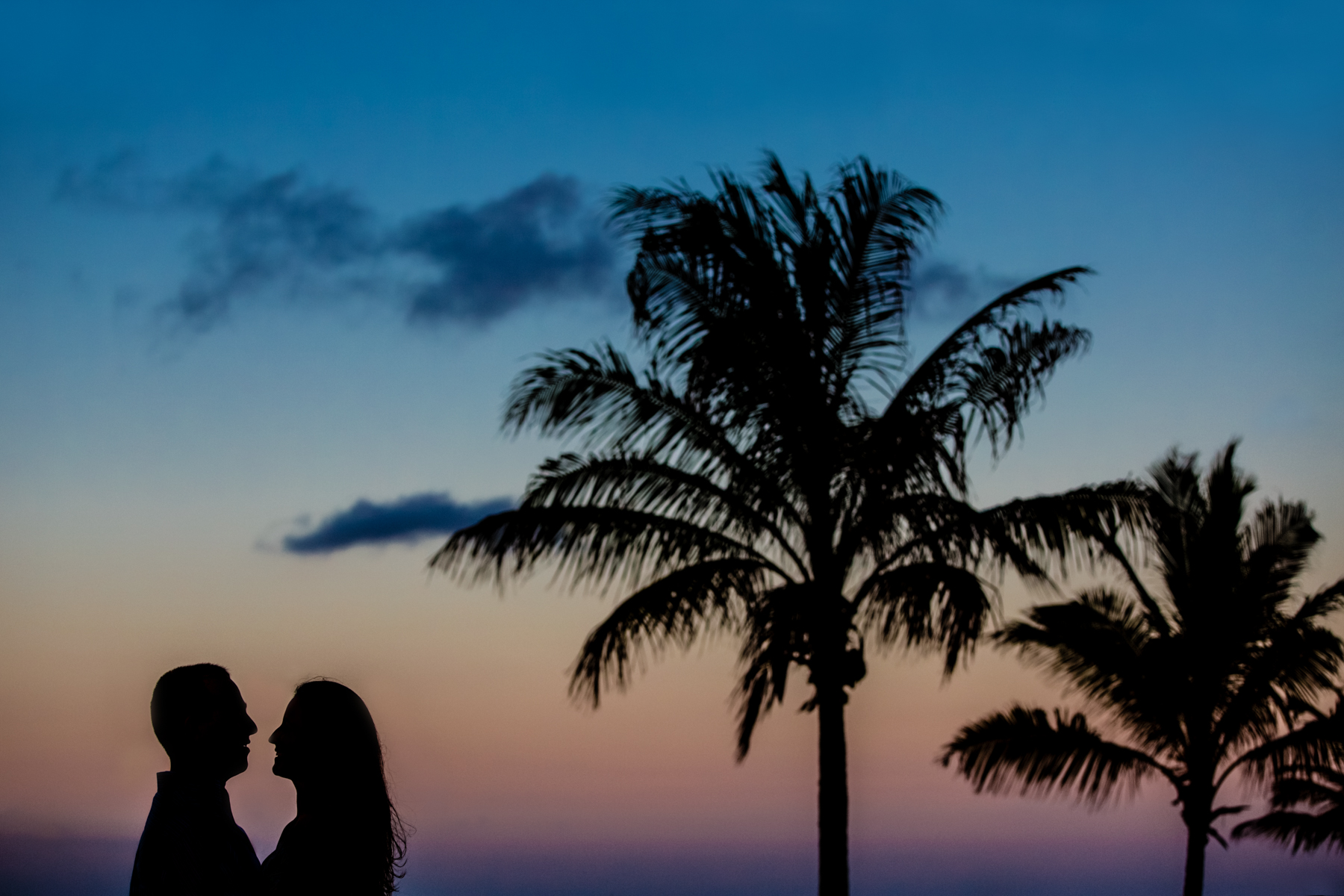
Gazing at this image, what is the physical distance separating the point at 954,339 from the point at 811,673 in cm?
319

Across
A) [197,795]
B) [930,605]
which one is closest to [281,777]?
[197,795]

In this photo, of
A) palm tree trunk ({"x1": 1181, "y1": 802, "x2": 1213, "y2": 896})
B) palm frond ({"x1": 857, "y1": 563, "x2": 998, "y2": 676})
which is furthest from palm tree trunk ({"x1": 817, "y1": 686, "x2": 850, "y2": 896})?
palm tree trunk ({"x1": 1181, "y1": 802, "x2": 1213, "y2": 896})

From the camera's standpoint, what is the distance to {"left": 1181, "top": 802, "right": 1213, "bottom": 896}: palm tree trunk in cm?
1463

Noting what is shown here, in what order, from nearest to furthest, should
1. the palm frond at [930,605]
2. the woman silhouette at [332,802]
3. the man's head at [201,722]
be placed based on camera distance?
1. the woman silhouette at [332,802]
2. the man's head at [201,722]
3. the palm frond at [930,605]

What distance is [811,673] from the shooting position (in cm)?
1105

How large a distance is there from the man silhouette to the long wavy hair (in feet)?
1.09

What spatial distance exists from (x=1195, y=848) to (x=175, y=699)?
46.3ft

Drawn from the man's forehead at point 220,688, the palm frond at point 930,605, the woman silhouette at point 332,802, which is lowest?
the woman silhouette at point 332,802

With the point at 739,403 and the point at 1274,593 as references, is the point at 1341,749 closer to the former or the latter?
the point at 1274,593

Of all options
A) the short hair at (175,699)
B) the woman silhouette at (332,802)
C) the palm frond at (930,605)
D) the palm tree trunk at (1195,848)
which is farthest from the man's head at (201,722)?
the palm tree trunk at (1195,848)

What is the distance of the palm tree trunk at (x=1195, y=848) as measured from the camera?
1463cm

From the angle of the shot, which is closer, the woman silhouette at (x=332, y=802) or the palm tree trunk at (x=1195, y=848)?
the woman silhouette at (x=332, y=802)

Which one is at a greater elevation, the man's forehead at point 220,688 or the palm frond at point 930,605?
the palm frond at point 930,605

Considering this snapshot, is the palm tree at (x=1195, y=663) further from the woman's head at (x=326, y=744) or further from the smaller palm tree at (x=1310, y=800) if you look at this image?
the woman's head at (x=326, y=744)
